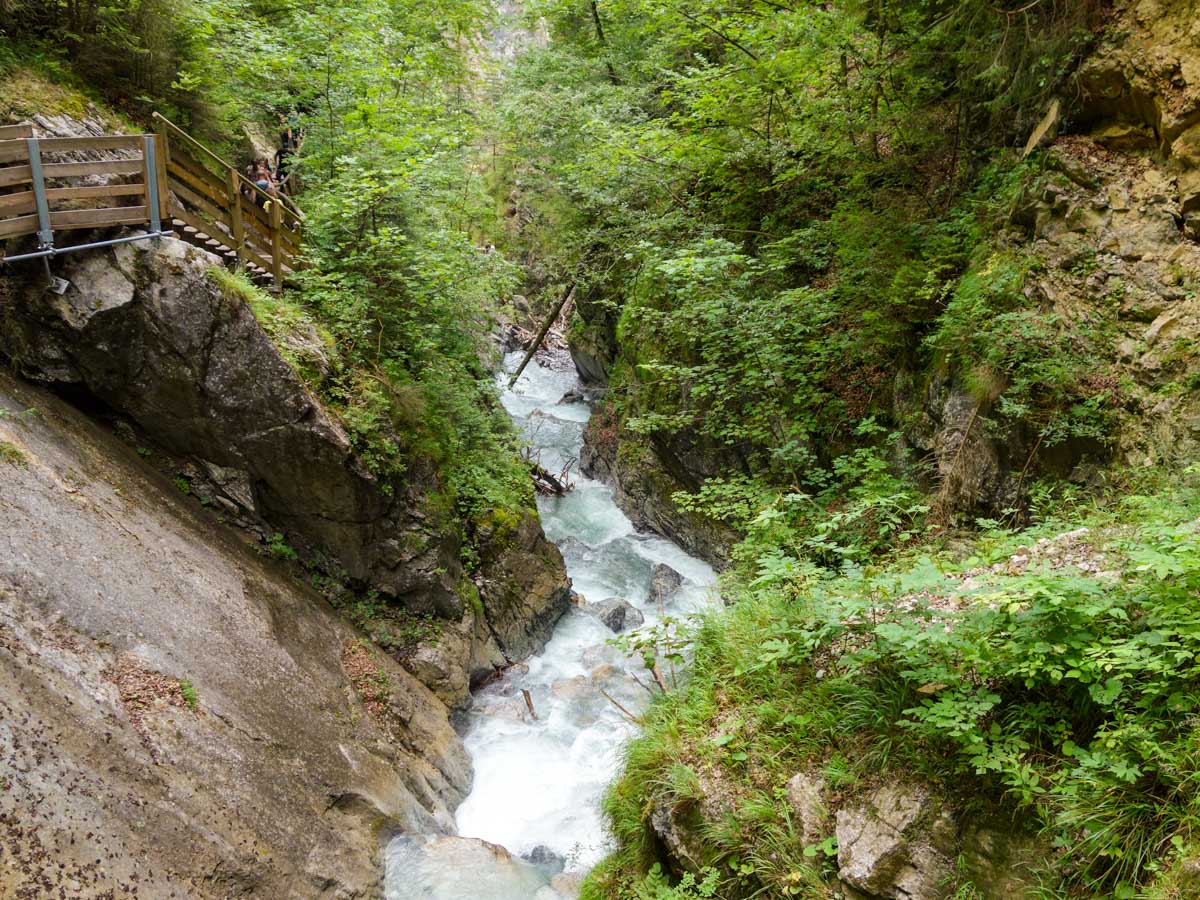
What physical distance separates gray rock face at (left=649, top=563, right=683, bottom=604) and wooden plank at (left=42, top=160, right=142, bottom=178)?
35.0 feet

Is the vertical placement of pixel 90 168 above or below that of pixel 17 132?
below

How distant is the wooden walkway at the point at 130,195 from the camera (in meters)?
6.75

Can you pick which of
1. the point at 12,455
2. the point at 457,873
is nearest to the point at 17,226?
the point at 12,455

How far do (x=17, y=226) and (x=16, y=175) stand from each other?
23.2 inches

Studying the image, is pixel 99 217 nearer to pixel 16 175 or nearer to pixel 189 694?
pixel 16 175

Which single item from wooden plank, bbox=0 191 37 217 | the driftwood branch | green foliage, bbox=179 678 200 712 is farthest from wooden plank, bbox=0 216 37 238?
the driftwood branch

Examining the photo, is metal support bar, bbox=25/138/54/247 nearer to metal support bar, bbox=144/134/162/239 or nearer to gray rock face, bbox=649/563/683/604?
metal support bar, bbox=144/134/162/239

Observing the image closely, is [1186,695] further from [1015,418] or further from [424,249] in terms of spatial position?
[424,249]

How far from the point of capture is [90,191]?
7.00m

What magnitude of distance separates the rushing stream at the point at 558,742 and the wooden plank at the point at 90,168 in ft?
26.7

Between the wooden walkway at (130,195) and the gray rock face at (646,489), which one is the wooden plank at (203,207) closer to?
the wooden walkway at (130,195)

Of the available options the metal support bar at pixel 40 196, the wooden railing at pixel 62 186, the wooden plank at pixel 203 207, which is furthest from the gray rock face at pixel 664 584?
the metal support bar at pixel 40 196

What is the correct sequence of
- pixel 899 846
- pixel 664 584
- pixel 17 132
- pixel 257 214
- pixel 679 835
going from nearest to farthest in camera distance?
pixel 899 846 → pixel 679 835 → pixel 17 132 → pixel 257 214 → pixel 664 584

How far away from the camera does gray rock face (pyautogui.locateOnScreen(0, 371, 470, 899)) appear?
459 centimetres
